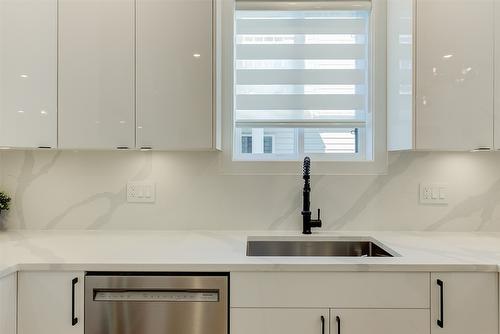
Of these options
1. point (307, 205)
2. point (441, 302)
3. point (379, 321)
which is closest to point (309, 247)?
point (307, 205)

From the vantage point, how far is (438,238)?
1813 millimetres

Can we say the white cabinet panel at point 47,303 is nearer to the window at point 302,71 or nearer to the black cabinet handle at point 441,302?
the window at point 302,71

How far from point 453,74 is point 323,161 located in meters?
0.80

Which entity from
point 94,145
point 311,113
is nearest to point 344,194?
point 311,113

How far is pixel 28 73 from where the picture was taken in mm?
1662

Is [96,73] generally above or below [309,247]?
above

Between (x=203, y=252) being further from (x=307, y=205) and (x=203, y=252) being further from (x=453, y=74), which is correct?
(x=453, y=74)

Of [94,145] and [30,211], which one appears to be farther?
[30,211]

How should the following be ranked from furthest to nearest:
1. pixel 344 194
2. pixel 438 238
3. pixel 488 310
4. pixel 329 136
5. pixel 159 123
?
pixel 329 136
pixel 344 194
pixel 438 238
pixel 159 123
pixel 488 310

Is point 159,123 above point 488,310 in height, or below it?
above

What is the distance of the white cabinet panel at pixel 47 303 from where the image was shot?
4.40 feet

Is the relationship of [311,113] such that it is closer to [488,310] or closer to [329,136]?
[329,136]

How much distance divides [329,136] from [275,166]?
1.40 feet

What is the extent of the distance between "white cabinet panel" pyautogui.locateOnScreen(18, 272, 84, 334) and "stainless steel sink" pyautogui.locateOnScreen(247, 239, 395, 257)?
93cm
